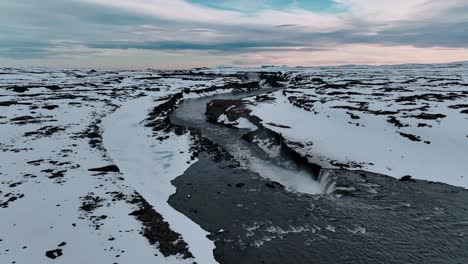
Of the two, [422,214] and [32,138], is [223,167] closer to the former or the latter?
[422,214]

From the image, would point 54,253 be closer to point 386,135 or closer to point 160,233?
point 160,233

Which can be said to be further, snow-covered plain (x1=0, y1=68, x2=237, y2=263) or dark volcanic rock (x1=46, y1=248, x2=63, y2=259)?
snow-covered plain (x1=0, y1=68, x2=237, y2=263)

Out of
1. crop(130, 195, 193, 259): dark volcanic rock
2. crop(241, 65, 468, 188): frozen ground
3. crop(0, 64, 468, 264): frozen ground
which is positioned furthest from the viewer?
crop(241, 65, 468, 188): frozen ground

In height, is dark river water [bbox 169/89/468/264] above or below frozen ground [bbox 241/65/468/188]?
below

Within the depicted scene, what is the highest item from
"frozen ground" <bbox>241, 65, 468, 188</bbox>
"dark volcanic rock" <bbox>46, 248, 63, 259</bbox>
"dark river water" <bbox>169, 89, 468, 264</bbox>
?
"frozen ground" <bbox>241, 65, 468, 188</bbox>

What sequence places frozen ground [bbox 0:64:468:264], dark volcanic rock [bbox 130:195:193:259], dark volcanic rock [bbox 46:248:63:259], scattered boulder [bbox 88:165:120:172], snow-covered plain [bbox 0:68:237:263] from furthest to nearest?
scattered boulder [bbox 88:165:120:172], frozen ground [bbox 0:64:468:264], dark volcanic rock [bbox 130:195:193:259], snow-covered plain [bbox 0:68:237:263], dark volcanic rock [bbox 46:248:63:259]

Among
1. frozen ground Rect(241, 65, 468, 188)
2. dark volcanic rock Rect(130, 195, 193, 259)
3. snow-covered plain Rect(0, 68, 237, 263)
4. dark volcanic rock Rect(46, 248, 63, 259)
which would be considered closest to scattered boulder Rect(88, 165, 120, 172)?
snow-covered plain Rect(0, 68, 237, 263)

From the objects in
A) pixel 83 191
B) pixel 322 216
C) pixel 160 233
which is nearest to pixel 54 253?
pixel 160 233

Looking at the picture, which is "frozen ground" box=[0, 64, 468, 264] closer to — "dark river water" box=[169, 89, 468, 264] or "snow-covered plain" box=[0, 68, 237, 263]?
"snow-covered plain" box=[0, 68, 237, 263]
